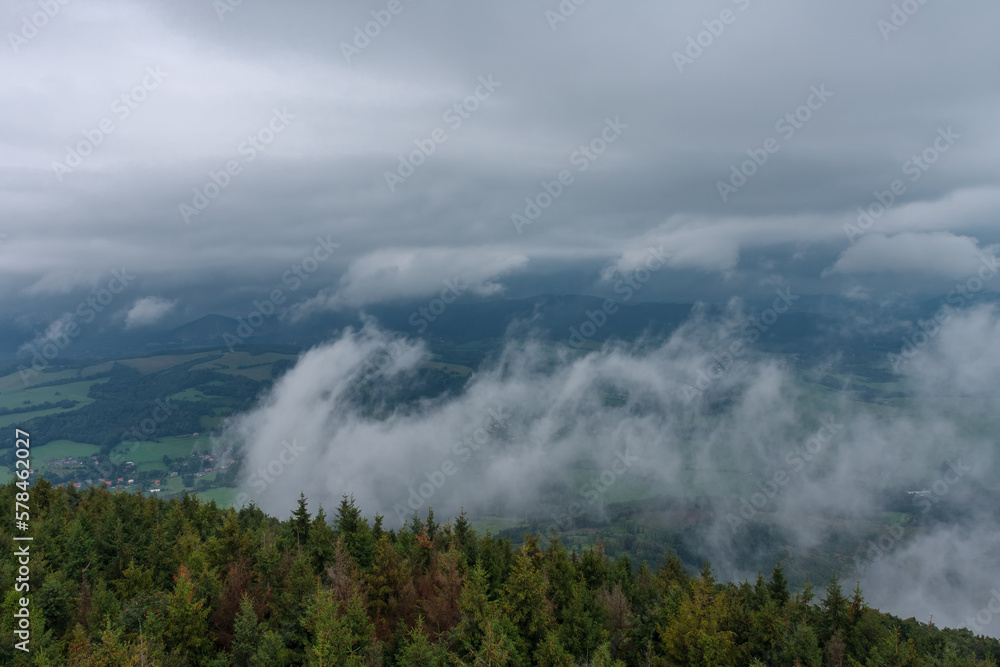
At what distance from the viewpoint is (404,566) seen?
1913 inches

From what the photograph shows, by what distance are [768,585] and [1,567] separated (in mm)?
72177

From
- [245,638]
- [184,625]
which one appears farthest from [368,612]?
[184,625]

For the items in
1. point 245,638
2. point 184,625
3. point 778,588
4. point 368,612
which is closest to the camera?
point 245,638

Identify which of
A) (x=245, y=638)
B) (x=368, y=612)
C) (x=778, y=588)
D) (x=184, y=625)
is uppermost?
(x=184, y=625)

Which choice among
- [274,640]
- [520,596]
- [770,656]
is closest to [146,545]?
[274,640]

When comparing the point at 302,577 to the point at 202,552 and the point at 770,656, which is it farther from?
the point at 770,656

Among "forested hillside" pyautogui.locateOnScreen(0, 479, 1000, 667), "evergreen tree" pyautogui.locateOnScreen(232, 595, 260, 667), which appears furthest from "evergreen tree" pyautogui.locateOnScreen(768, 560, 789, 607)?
"evergreen tree" pyautogui.locateOnScreen(232, 595, 260, 667)

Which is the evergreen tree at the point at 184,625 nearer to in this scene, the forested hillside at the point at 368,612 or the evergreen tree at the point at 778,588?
the forested hillside at the point at 368,612

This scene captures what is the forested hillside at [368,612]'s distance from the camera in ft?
99.0

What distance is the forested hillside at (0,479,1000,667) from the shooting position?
30.2 metres

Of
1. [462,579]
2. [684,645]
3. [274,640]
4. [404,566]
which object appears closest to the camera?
[274,640]

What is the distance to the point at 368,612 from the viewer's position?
44.7 metres

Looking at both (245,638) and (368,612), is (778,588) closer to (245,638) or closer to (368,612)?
(368,612)

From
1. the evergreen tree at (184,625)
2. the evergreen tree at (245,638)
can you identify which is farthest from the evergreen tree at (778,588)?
the evergreen tree at (184,625)
